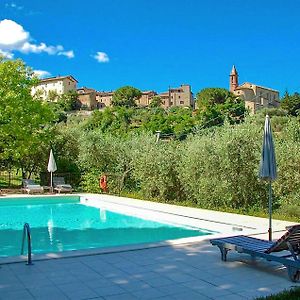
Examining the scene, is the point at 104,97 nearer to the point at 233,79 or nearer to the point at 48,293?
the point at 233,79

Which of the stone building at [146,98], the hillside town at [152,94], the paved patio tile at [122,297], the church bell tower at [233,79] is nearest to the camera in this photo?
the paved patio tile at [122,297]

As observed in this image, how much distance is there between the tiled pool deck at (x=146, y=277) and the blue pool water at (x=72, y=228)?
3.04 metres

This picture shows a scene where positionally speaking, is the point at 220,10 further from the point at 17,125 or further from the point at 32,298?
the point at 32,298

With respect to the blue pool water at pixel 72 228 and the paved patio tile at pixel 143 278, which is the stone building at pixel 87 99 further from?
the paved patio tile at pixel 143 278

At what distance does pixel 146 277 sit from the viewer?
222 inches

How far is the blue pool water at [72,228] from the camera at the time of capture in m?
9.99

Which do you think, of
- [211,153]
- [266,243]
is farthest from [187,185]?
[266,243]

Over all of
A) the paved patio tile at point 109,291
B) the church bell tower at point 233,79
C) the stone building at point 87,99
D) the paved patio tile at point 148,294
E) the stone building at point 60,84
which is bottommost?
the paved patio tile at point 148,294

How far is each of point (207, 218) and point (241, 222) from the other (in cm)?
112

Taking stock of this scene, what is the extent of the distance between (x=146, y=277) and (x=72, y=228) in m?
7.06

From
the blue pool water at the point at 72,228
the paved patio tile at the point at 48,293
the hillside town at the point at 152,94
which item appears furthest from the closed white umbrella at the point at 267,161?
the hillside town at the point at 152,94

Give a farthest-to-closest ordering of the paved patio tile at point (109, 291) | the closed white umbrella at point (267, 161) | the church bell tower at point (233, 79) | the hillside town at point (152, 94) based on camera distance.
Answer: the church bell tower at point (233, 79) → the hillside town at point (152, 94) → the closed white umbrella at point (267, 161) → the paved patio tile at point (109, 291)

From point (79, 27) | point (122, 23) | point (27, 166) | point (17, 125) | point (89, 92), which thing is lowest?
point (27, 166)

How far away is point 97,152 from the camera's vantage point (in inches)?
835
